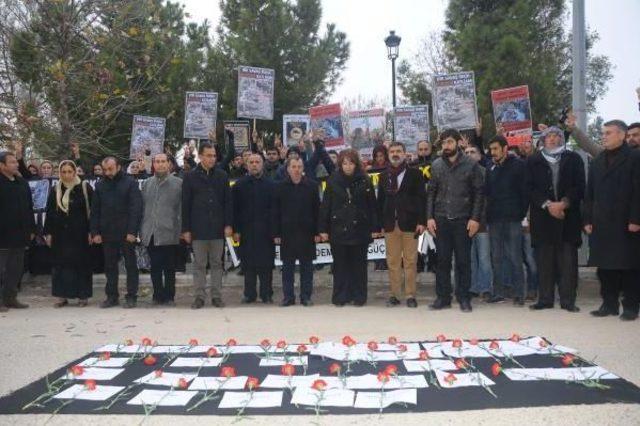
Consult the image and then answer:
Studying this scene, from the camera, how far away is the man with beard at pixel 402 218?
8336mm

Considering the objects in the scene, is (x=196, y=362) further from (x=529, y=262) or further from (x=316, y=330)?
(x=529, y=262)

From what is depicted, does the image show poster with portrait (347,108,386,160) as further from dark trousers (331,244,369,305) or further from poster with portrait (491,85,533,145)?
dark trousers (331,244,369,305)

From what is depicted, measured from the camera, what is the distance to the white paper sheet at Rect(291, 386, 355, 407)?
4184 millimetres

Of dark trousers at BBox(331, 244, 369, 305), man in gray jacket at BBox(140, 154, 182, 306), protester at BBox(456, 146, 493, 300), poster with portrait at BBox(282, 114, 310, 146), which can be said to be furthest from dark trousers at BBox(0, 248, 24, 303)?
protester at BBox(456, 146, 493, 300)

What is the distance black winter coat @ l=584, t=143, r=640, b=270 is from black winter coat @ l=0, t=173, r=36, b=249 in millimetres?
7008

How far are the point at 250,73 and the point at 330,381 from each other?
7.47 metres

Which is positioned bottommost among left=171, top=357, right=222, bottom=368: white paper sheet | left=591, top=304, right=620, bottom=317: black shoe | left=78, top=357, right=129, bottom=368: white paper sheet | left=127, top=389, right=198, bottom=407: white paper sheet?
left=127, top=389, right=198, bottom=407: white paper sheet

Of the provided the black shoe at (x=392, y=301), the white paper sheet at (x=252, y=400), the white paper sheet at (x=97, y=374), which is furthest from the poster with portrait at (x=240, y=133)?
the white paper sheet at (x=252, y=400)

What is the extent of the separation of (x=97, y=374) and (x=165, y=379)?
59 cm

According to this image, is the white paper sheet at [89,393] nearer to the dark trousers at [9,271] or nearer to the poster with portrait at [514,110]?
the dark trousers at [9,271]

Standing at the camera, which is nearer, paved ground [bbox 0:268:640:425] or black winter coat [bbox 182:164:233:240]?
paved ground [bbox 0:268:640:425]

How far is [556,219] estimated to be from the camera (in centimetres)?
780

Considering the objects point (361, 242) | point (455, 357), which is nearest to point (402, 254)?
point (361, 242)

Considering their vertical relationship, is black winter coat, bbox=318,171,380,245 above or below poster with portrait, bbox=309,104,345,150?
below
